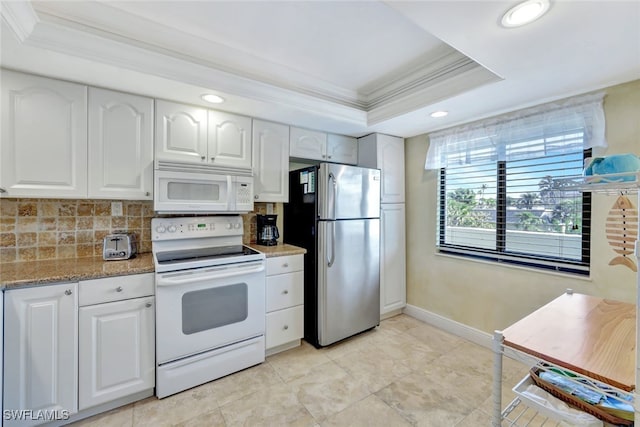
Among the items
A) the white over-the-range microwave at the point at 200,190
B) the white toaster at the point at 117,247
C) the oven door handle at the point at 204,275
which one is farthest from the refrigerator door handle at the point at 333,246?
the white toaster at the point at 117,247

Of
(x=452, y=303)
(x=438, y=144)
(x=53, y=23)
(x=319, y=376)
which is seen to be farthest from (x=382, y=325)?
(x=53, y=23)

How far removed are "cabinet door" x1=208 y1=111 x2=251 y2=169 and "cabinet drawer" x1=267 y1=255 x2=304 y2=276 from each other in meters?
0.88

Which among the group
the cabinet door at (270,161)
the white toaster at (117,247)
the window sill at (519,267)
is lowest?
the window sill at (519,267)

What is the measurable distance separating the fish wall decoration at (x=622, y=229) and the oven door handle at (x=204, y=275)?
2.14 m

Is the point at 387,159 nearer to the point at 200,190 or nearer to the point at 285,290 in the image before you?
the point at 285,290

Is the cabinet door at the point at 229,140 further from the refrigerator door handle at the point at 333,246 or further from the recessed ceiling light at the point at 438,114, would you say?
the recessed ceiling light at the point at 438,114

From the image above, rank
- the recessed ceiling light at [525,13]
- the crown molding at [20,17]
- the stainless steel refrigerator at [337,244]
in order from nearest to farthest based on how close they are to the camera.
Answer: the recessed ceiling light at [525,13] → the crown molding at [20,17] → the stainless steel refrigerator at [337,244]

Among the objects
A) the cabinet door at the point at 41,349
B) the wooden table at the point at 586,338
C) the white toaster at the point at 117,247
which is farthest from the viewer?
the white toaster at the point at 117,247

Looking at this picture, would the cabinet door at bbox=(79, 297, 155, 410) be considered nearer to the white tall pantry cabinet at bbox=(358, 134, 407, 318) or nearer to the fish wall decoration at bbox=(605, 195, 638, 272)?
the white tall pantry cabinet at bbox=(358, 134, 407, 318)

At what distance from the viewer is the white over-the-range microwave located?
6.81ft

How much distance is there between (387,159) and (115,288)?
2.71 metres

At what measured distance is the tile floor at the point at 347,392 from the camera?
171cm

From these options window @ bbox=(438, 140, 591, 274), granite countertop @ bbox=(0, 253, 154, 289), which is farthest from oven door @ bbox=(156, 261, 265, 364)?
window @ bbox=(438, 140, 591, 274)

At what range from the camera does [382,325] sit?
3.05 metres
